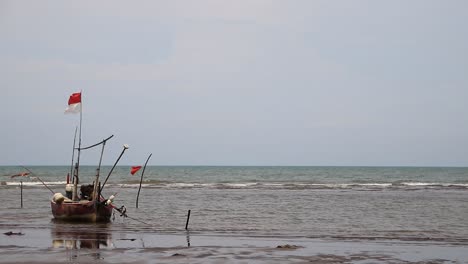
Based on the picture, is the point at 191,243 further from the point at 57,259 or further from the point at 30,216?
the point at 30,216

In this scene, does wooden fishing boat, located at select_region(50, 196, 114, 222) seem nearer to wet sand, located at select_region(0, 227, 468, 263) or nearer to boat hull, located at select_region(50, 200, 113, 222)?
boat hull, located at select_region(50, 200, 113, 222)

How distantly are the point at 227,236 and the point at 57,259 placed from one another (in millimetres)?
7738

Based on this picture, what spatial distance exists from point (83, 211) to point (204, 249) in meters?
9.66

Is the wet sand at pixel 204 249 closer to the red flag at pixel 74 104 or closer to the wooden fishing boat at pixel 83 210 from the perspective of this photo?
the wooden fishing boat at pixel 83 210

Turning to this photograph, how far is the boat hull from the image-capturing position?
82.5ft

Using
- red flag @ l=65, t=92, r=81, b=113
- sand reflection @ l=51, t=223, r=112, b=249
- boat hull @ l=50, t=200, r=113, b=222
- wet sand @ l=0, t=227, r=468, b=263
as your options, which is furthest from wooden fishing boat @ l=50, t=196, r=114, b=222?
red flag @ l=65, t=92, r=81, b=113

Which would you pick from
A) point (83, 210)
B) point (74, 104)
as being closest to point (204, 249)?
point (83, 210)

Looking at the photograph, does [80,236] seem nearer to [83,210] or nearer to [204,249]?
[83,210]

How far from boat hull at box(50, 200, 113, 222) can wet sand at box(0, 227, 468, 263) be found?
3.32 metres

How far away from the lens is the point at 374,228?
25.0 m

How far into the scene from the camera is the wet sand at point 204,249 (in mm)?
15648

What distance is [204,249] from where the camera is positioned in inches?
691

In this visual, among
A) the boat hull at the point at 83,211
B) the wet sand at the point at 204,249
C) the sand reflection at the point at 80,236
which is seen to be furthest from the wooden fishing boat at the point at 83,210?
the wet sand at the point at 204,249

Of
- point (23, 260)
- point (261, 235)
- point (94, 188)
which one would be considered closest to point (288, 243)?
point (261, 235)
